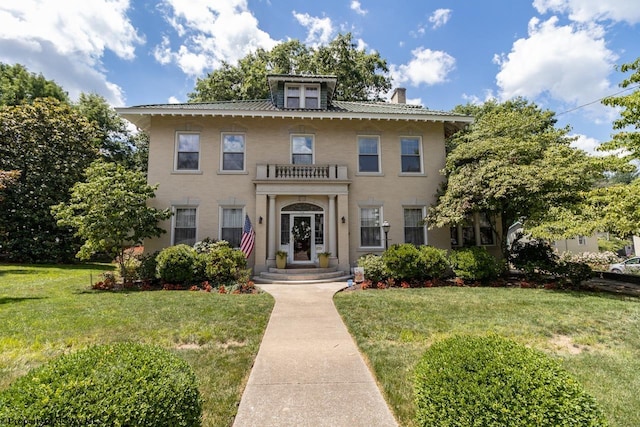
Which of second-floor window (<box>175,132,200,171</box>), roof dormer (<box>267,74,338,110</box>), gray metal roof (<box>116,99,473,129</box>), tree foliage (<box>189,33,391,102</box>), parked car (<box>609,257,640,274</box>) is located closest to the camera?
gray metal roof (<box>116,99,473,129</box>)

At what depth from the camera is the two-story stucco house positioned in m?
13.0

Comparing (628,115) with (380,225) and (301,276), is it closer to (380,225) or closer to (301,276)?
(380,225)

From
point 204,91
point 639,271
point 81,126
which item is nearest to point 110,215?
point 81,126

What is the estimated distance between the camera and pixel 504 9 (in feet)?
36.3

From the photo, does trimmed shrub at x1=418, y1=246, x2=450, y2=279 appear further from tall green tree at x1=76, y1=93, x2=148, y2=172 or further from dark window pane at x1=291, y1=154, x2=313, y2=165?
tall green tree at x1=76, y1=93, x2=148, y2=172

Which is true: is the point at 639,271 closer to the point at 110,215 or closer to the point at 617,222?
the point at 617,222

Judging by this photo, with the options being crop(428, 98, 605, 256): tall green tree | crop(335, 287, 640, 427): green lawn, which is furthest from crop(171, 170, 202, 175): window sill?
crop(428, 98, 605, 256): tall green tree

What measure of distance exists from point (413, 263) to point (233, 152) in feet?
29.9

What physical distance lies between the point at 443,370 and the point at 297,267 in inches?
425

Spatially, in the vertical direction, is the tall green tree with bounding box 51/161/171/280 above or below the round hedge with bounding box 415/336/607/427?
above

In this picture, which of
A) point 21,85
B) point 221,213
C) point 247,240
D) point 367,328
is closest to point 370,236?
point 247,240

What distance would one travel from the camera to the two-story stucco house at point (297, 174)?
510 inches

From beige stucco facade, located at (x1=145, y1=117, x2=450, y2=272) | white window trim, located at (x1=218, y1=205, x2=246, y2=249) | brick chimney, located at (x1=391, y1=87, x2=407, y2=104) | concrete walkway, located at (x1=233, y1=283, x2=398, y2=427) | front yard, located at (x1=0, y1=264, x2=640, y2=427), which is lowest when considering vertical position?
concrete walkway, located at (x1=233, y1=283, x2=398, y2=427)

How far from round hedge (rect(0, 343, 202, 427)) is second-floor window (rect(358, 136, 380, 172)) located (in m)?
12.5
